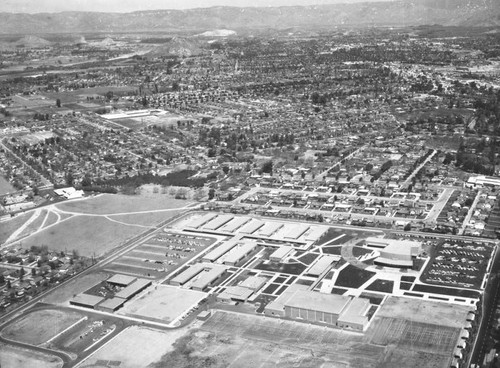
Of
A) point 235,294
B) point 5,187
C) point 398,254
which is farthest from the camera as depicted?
point 5,187

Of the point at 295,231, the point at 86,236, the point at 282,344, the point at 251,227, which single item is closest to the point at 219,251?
the point at 251,227

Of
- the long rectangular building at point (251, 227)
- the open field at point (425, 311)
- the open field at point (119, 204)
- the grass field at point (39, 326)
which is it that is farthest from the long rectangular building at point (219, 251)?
the open field at point (425, 311)

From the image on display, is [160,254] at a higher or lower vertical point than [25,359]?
higher

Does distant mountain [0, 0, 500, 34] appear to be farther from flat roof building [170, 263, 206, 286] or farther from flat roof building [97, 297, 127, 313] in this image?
flat roof building [97, 297, 127, 313]

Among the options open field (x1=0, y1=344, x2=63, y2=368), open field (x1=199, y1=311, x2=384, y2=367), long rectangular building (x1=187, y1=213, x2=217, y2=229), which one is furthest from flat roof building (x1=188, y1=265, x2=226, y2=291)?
open field (x1=0, y1=344, x2=63, y2=368)

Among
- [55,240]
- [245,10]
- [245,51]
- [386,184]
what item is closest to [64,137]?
[55,240]

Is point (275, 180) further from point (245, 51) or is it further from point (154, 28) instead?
point (154, 28)

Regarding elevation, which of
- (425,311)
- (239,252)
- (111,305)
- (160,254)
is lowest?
(160,254)

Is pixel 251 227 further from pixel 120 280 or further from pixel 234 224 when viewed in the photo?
pixel 120 280
